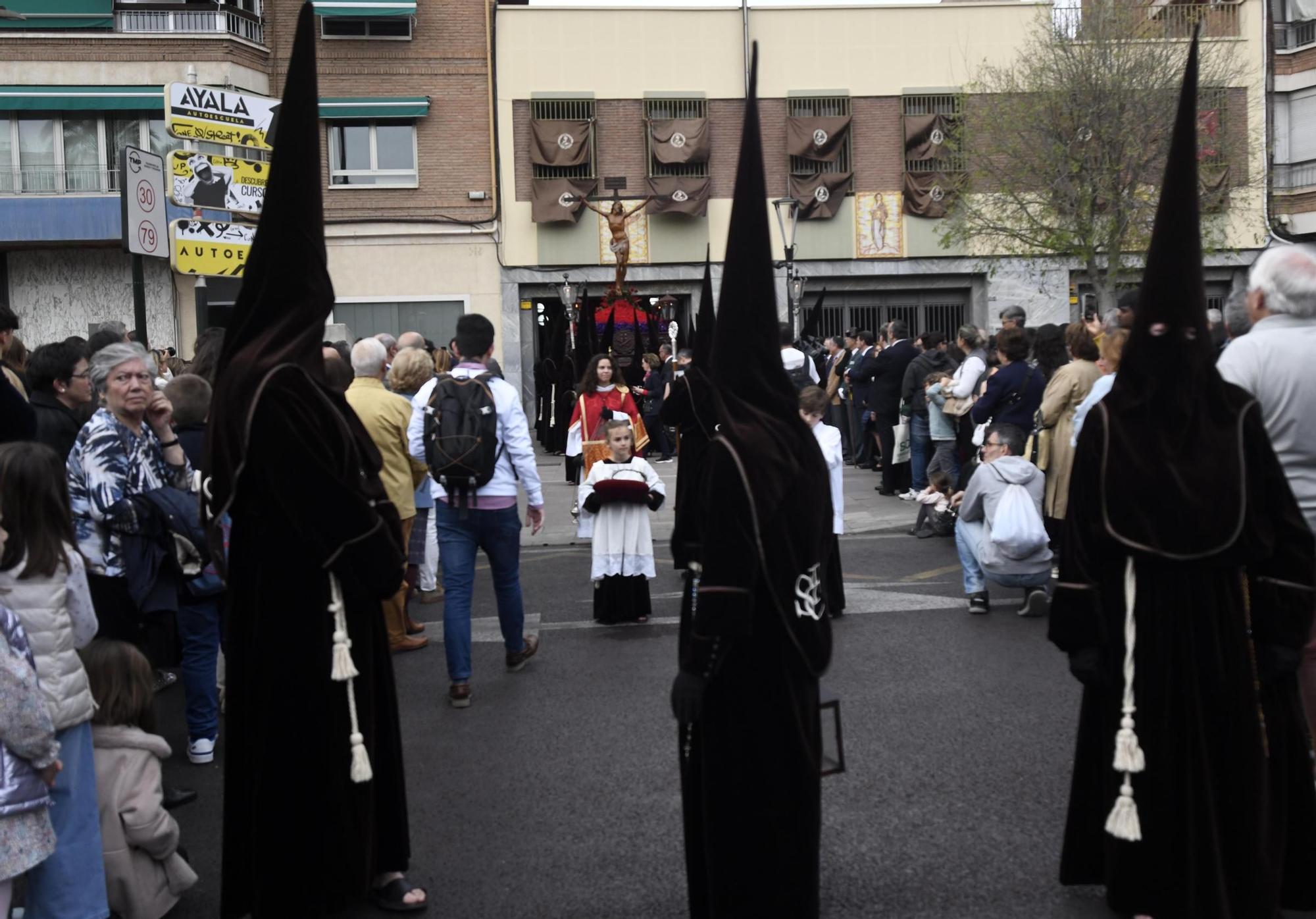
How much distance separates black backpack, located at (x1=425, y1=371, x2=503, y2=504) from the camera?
23.3ft

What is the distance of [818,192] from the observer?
28.4 m

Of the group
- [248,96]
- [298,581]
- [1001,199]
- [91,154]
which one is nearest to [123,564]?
[298,581]

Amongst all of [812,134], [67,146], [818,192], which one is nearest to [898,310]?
[818,192]

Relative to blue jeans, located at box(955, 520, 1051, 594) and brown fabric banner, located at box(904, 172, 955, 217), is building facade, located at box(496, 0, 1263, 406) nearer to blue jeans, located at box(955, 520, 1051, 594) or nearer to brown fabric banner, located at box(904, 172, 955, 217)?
Answer: brown fabric banner, located at box(904, 172, 955, 217)

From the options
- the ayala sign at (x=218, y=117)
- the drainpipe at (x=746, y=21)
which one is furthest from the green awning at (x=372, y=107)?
the ayala sign at (x=218, y=117)

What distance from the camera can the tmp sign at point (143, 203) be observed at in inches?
332

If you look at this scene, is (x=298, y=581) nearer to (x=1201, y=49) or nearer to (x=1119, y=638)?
(x=1119, y=638)

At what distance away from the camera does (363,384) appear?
8.18 meters

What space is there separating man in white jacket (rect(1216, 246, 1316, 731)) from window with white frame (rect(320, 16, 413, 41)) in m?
25.7

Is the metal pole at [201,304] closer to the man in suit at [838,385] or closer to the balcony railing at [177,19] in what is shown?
the man in suit at [838,385]

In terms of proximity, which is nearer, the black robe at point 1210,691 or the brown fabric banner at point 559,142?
the black robe at point 1210,691

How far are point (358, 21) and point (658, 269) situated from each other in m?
8.19

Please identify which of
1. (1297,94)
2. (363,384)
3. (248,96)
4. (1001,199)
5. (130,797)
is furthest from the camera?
(1297,94)

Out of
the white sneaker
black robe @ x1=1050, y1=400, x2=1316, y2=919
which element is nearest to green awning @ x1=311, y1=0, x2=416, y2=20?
the white sneaker
